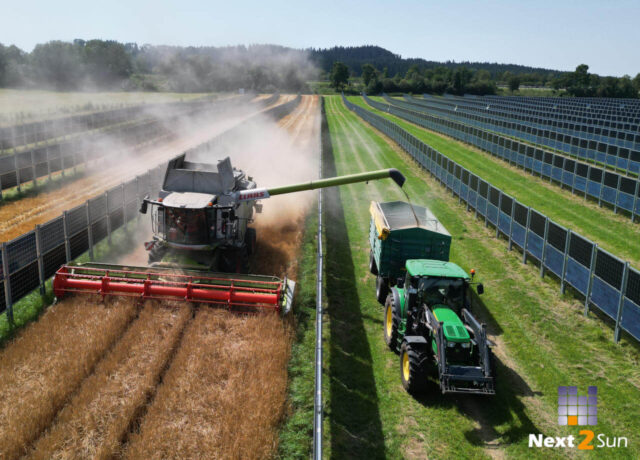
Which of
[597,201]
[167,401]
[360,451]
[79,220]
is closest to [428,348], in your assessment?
[360,451]

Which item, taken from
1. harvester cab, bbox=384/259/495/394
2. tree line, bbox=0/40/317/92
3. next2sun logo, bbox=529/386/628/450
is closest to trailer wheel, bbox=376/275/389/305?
harvester cab, bbox=384/259/495/394

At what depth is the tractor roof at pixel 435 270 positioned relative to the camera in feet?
38.9

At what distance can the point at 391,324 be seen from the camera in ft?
43.7

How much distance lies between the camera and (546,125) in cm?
5956

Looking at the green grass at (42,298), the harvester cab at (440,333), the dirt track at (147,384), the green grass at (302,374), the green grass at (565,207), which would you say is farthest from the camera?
the green grass at (565,207)

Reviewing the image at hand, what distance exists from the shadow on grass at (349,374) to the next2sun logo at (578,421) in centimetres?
315

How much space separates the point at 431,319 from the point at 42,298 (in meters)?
11.3

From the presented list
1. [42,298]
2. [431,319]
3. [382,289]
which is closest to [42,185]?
[42,298]

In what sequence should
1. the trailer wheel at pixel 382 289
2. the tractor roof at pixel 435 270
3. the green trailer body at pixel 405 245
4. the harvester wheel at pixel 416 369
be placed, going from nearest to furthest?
the harvester wheel at pixel 416 369, the tractor roof at pixel 435 270, the green trailer body at pixel 405 245, the trailer wheel at pixel 382 289

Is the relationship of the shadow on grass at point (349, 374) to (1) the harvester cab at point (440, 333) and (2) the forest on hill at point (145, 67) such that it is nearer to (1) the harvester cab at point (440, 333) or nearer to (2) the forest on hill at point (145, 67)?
(1) the harvester cab at point (440, 333)

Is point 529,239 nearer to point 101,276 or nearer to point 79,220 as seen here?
point 101,276

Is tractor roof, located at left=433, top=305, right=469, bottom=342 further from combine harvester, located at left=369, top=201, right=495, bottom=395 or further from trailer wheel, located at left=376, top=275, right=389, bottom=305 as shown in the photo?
trailer wheel, located at left=376, top=275, right=389, bottom=305

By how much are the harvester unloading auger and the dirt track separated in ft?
1.76

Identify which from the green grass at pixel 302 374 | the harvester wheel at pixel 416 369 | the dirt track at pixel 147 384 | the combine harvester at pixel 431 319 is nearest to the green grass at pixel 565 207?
the combine harvester at pixel 431 319
